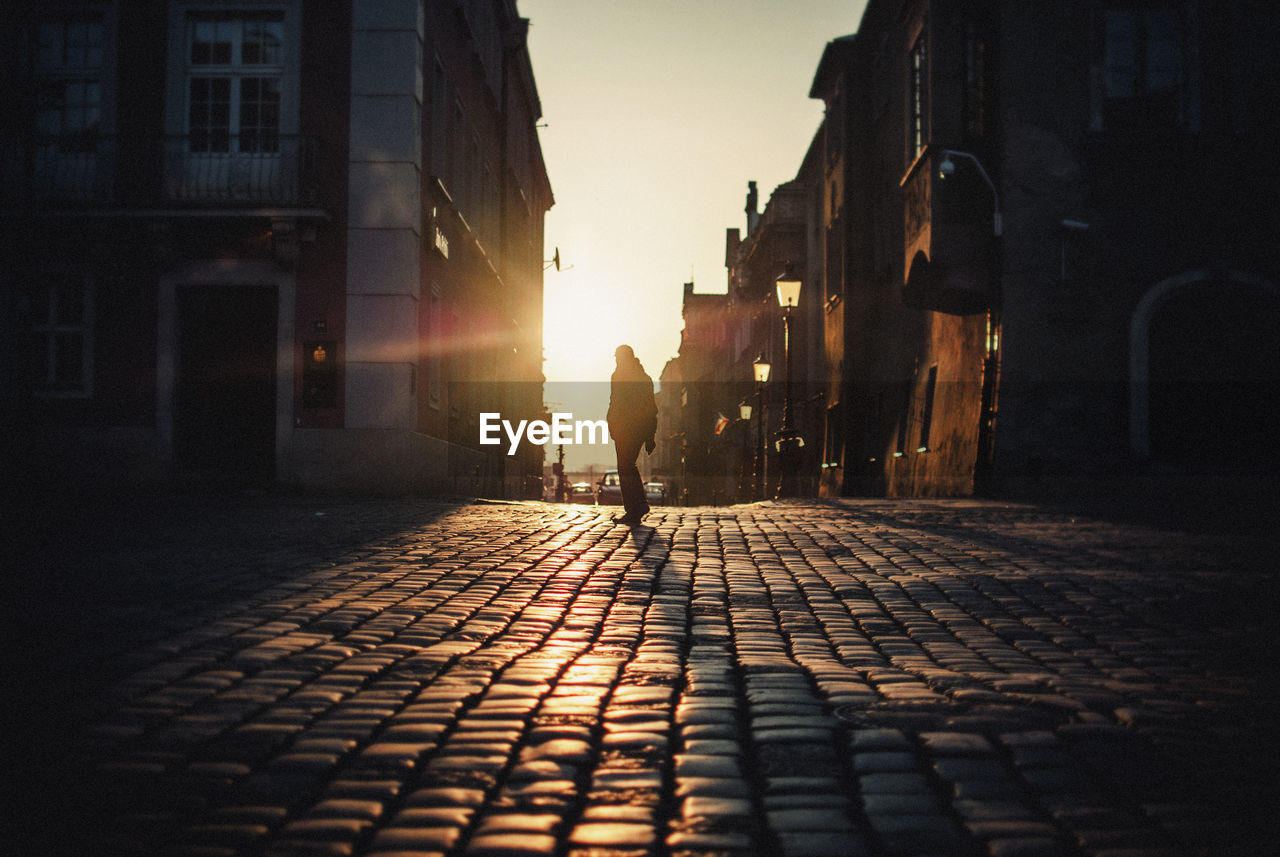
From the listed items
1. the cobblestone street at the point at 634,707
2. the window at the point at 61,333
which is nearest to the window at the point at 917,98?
the cobblestone street at the point at 634,707

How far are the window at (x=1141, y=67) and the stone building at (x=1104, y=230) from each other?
30mm

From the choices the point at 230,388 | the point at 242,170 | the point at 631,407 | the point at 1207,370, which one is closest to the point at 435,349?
the point at 230,388

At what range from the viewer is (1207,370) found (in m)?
17.9

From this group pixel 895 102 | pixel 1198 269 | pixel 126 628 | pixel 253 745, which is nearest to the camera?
pixel 253 745

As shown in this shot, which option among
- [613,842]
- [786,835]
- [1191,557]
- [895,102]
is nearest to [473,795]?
[613,842]

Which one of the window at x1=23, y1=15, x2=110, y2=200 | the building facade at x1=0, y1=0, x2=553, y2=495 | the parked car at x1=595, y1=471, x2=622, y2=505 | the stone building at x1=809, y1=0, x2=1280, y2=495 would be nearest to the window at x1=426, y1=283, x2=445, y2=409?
the building facade at x1=0, y1=0, x2=553, y2=495

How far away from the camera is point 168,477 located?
18438 millimetres

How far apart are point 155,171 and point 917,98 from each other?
13115 mm

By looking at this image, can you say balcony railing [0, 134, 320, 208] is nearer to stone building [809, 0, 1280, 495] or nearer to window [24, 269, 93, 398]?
window [24, 269, 93, 398]

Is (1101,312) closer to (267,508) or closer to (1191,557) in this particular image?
(1191,557)

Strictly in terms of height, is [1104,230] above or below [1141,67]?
below

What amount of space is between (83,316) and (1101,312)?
15.5 metres

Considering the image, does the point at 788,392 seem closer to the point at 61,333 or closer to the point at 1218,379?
the point at 1218,379

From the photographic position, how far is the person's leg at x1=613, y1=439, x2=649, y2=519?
12688 millimetres
